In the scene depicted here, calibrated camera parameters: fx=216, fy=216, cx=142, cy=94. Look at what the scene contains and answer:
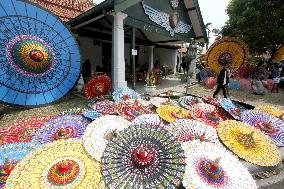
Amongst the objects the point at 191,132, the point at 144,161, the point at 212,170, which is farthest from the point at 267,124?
the point at 144,161

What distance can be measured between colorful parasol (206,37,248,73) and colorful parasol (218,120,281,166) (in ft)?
24.6

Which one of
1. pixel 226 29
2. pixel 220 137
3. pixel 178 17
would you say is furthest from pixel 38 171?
pixel 226 29

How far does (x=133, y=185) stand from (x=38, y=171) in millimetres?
1252

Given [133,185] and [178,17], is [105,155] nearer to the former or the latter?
[133,185]

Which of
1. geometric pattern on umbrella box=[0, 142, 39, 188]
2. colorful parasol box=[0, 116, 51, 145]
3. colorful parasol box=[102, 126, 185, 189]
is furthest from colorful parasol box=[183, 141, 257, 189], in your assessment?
colorful parasol box=[0, 116, 51, 145]

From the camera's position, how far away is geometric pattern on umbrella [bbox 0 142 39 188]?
2.93m

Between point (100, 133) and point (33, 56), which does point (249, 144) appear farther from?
point (33, 56)

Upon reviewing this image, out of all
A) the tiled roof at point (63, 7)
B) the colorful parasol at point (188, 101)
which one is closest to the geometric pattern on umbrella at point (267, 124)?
the colorful parasol at point (188, 101)

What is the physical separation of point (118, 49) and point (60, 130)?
4429 millimetres

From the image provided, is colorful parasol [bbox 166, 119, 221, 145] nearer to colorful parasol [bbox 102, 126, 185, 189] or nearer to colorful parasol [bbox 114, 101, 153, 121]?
colorful parasol [bbox 102, 126, 185, 189]

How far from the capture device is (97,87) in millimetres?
7117

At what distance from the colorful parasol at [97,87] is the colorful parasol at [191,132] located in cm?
376

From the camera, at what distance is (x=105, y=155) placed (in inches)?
114

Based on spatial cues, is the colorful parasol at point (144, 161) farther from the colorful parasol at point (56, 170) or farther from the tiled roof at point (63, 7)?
the tiled roof at point (63, 7)
